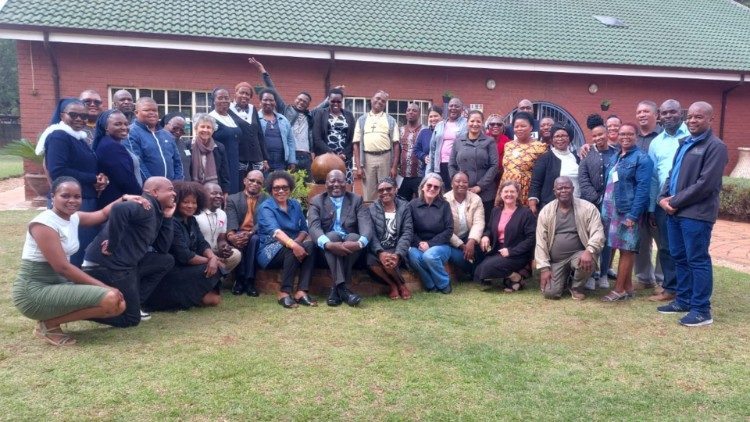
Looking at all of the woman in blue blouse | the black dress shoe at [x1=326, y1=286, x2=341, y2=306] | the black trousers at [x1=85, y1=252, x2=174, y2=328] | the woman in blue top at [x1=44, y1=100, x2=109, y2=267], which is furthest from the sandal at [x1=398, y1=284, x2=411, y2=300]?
the woman in blue top at [x1=44, y1=100, x2=109, y2=267]

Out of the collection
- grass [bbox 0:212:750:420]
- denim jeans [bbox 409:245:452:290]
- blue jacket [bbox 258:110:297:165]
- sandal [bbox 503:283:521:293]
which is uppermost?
blue jacket [bbox 258:110:297:165]

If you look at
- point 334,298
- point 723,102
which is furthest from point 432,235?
point 723,102

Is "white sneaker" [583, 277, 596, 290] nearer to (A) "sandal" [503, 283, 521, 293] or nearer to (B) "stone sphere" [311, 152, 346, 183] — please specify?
(A) "sandal" [503, 283, 521, 293]

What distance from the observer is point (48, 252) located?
4031 mm

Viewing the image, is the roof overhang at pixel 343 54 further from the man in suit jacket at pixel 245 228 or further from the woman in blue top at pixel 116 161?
the woman in blue top at pixel 116 161

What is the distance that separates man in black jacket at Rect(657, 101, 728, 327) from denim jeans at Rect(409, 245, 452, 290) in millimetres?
2091

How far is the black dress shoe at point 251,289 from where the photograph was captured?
5824 mm

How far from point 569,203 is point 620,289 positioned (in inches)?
38.8

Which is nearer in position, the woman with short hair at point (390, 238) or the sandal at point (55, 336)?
the sandal at point (55, 336)

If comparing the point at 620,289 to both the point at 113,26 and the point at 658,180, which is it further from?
the point at 113,26

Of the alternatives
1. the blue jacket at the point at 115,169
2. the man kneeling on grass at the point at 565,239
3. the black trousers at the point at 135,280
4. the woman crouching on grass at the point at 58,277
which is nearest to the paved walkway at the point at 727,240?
the man kneeling on grass at the point at 565,239

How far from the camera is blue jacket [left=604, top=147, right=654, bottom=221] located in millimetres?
5586

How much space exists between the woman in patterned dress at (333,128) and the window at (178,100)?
197 inches

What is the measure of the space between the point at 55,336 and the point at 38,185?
27.4ft
